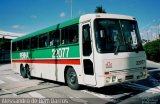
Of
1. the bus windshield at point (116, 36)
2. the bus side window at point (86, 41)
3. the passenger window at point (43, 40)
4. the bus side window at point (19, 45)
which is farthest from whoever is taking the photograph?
the bus side window at point (19, 45)

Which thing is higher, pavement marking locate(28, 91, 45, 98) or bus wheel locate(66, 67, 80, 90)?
bus wheel locate(66, 67, 80, 90)

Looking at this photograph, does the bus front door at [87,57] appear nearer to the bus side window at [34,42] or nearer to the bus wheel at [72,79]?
the bus wheel at [72,79]

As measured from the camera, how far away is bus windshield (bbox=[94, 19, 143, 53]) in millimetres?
9430

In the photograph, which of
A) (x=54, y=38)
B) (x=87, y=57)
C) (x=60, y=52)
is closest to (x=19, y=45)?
(x=54, y=38)

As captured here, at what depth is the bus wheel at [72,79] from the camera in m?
11.2

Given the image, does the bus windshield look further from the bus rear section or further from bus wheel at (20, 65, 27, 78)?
bus wheel at (20, 65, 27, 78)

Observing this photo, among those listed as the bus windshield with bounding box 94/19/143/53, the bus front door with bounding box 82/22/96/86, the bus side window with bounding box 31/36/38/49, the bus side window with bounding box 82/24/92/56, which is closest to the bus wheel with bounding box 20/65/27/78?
the bus side window with bounding box 31/36/38/49

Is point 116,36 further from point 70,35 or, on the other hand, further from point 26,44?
point 26,44

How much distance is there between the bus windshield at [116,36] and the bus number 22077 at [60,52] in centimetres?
264

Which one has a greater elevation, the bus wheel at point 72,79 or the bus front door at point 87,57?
the bus front door at point 87,57

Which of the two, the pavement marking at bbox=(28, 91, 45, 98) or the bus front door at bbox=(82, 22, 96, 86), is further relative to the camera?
the pavement marking at bbox=(28, 91, 45, 98)

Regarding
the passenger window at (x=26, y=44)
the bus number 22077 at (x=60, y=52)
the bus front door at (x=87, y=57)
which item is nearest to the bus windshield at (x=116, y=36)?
the bus front door at (x=87, y=57)

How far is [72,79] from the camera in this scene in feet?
37.6

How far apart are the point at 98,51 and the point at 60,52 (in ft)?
11.5
